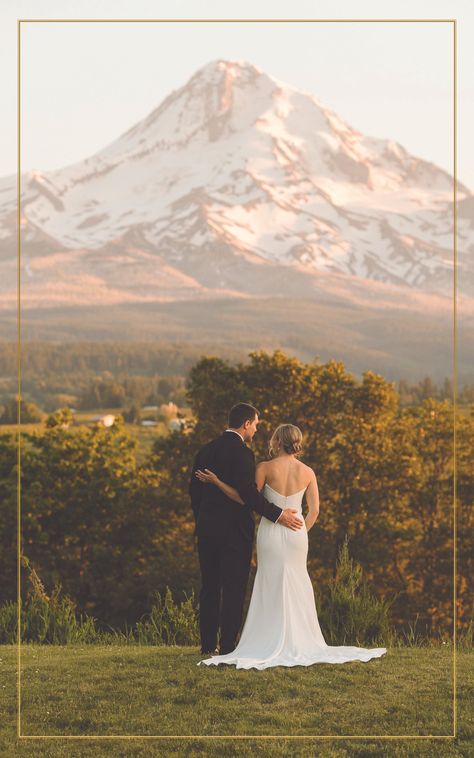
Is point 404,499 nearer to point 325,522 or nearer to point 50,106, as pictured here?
point 325,522

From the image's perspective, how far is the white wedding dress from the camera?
32.5ft

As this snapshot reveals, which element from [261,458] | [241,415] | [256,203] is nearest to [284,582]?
[241,415]

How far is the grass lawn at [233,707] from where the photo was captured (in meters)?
7.91

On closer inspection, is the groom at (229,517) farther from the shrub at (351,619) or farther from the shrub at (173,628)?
the shrub at (173,628)

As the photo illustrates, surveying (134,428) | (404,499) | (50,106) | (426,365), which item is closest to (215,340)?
(426,365)

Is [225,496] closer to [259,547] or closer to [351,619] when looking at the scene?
[259,547]

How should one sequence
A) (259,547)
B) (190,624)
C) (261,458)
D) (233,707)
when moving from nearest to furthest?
(233,707) < (259,547) < (190,624) < (261,458)

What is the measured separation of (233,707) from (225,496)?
6.21 feet

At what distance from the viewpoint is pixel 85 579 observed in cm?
3534

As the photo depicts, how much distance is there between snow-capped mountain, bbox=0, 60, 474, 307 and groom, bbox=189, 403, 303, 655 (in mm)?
79941

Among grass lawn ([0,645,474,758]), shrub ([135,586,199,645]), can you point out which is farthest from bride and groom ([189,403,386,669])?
shrub ([135,586,199,645])

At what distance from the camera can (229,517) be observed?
9.76 meters

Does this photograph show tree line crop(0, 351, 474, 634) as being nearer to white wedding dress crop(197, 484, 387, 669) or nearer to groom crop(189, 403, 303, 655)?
white wedding dress crop(197, 484, 387, 669)

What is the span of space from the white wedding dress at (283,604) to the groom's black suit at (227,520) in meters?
0.14
